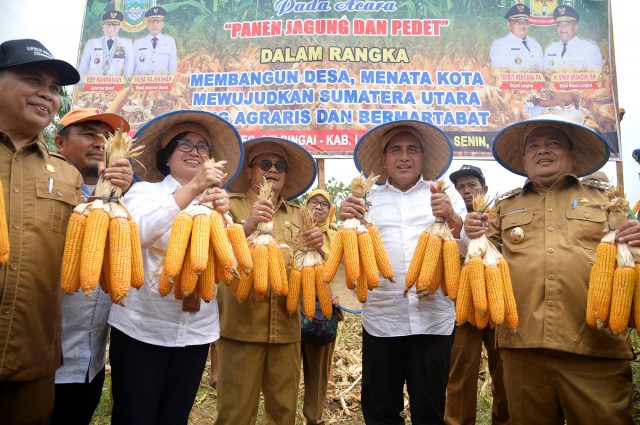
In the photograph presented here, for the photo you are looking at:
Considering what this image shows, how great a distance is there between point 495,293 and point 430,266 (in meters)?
0.49

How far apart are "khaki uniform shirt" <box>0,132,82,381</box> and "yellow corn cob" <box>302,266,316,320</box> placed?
177 cm

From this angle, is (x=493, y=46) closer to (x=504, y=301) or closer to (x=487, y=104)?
(x=487, y=104)

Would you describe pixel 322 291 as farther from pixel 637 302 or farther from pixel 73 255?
pixel 637 302

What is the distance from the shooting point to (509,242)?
3131mm

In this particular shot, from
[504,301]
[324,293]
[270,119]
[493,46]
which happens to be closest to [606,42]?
[493,46]

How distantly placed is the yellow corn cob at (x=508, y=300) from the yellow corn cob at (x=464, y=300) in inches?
9.6

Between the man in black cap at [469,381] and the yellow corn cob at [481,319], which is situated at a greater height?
the yellow corn cob at [481,319]

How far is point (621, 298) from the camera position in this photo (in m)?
2.43

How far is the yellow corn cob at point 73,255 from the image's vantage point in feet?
6.89

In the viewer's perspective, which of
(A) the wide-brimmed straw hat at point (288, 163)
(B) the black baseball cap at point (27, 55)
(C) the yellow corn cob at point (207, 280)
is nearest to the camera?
(B) the black baseball cap at point (27, 55)

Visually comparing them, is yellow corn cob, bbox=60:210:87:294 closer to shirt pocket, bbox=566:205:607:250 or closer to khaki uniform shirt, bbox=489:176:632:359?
khaki uniform shirt, bbox=489:176:632:359

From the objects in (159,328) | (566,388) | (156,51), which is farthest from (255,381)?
(156,51)

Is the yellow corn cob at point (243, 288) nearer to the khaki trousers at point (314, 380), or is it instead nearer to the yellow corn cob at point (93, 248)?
the yellow corn cob at point (93, 248)

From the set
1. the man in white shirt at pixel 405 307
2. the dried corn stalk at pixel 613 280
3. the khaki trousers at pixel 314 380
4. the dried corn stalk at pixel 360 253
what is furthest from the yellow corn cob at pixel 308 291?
the dried corn stalk at pixel 613 280
